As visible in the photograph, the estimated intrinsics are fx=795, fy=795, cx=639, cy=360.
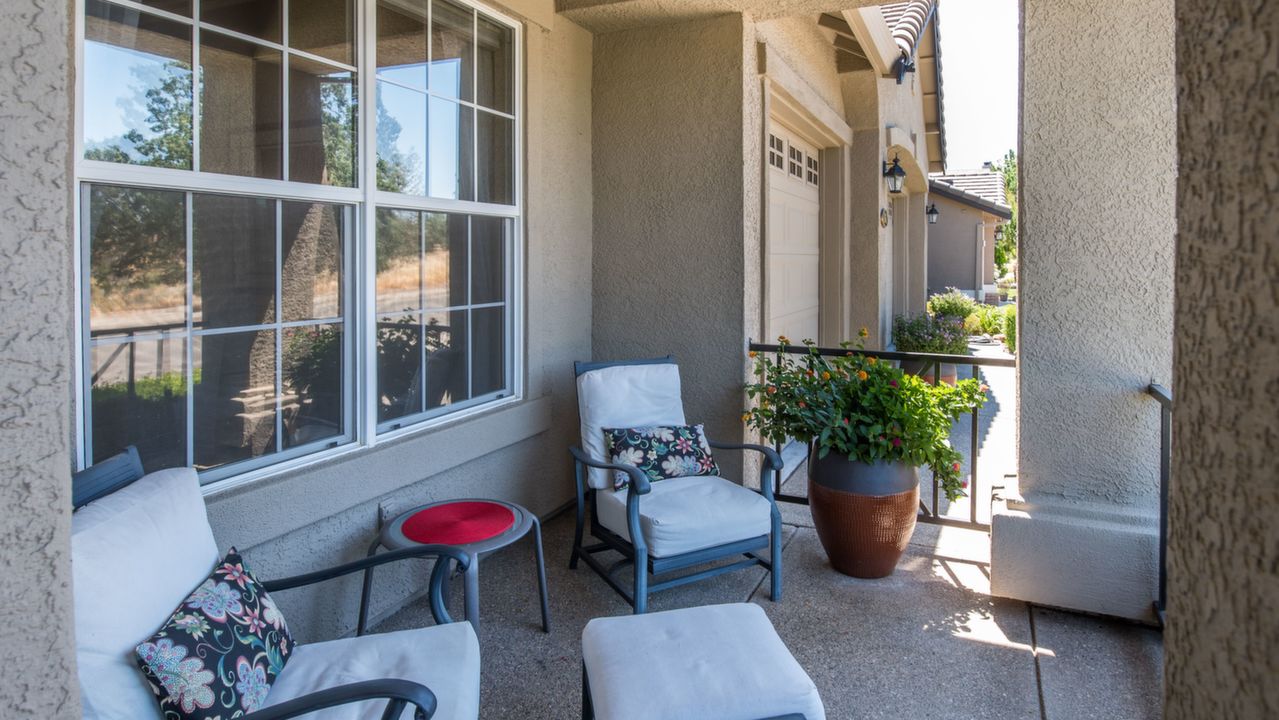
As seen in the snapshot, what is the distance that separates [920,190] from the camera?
1243cm

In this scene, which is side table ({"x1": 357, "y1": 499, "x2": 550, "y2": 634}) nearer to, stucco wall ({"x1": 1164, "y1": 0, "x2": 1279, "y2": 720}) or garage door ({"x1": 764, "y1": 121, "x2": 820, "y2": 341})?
stucco wall ({"x1": 1164, "y1": 0, "x2": 1279, "y2": 720})

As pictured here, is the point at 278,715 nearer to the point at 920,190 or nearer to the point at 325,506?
the point at 325,506

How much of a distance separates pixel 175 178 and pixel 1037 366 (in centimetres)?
299

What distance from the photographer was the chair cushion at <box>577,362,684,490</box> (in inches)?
141

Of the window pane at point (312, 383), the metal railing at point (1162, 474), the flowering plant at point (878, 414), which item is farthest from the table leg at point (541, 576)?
the metal railing at point (1162, 474)

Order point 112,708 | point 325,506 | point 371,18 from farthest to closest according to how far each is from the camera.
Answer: point 371,18 < point 325,506 < point 112,708

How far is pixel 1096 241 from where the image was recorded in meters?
2.95

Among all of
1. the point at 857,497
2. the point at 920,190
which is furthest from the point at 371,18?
the point at 920,190

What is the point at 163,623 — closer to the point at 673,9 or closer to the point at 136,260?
the point at 136,260

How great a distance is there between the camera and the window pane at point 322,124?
263cm

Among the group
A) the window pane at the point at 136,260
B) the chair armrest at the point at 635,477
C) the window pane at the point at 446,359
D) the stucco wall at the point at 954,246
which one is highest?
the stucco wall at the point at 954,246

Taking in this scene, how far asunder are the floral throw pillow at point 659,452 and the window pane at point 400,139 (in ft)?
4.45

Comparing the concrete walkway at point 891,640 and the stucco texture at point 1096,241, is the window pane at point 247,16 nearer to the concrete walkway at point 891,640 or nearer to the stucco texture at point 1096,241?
the concrete walkway at point 891,640

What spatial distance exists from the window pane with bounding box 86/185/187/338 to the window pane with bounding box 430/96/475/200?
1201 mm
